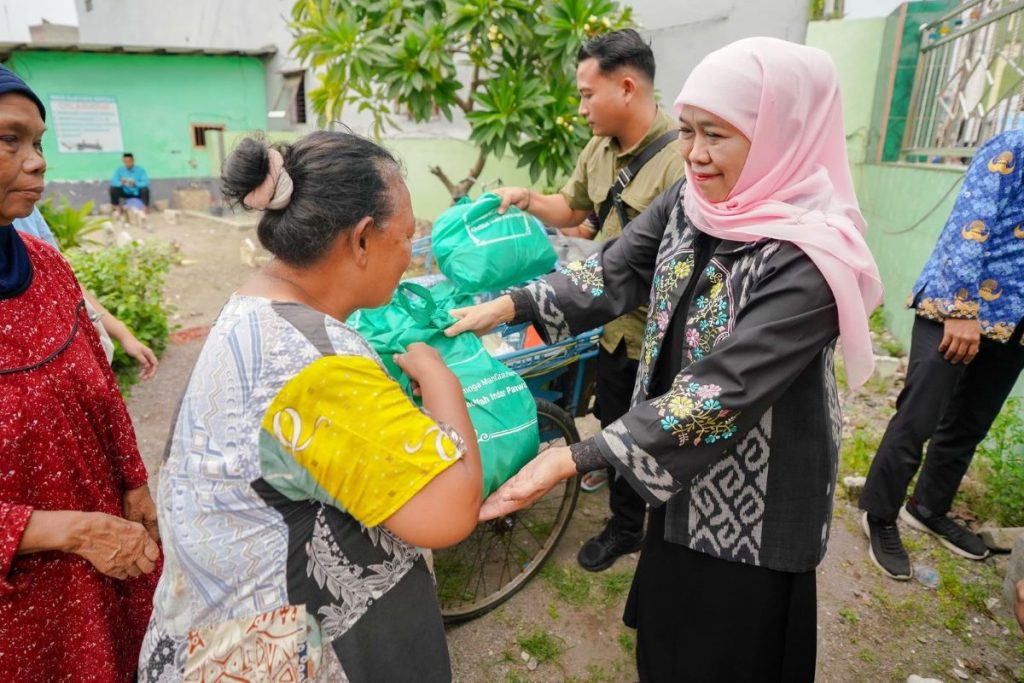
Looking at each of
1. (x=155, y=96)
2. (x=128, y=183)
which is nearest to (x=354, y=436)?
(x=128, y=183)

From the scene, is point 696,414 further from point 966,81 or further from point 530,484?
point 966,81

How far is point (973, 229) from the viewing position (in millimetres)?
2594

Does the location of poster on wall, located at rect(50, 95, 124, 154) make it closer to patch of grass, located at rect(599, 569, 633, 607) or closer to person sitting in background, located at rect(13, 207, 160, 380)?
person sitting in background, located at rect(13, 207, 160, 380)

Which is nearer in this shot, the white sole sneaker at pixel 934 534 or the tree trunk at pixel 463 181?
the white sole sneaker at pixel 934 534

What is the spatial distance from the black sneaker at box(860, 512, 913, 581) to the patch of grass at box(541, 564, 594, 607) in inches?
54.4

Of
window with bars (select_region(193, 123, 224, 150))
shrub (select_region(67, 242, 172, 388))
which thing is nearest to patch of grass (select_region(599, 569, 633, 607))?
shrub (select_region(67, 242, 172, 388))

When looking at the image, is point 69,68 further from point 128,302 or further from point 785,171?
point 785,171

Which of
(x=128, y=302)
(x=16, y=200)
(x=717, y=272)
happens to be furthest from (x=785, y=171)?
(x=128, y=302)

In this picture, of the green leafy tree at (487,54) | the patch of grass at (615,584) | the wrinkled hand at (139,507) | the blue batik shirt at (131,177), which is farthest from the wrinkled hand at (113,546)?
the blue batik shirt at (131,177)

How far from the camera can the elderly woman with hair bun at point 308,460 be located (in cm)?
108

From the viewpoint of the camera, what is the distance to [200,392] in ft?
3.80

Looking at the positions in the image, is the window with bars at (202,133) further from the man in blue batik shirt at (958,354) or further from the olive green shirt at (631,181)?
the man in blue batik shirt at (958,354)

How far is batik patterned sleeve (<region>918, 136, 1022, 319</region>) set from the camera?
2.56m

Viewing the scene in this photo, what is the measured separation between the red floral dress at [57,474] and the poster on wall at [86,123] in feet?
50.5
